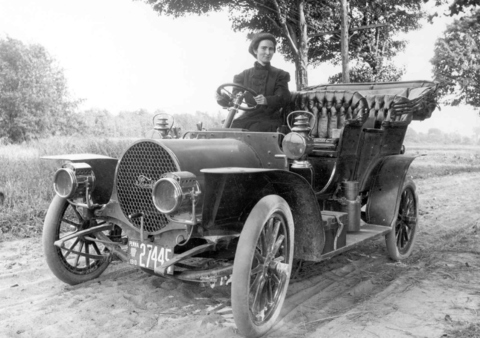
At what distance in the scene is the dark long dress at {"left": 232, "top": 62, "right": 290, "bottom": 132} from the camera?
4926mm

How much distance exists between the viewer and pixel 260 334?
311 cm

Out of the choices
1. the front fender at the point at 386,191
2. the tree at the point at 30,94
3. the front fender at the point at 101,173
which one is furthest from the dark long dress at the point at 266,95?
the tree at the point at 30,94

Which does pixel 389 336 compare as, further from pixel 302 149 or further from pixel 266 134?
pixel 266 134

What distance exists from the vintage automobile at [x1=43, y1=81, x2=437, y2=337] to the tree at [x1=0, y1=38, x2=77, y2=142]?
34981mm

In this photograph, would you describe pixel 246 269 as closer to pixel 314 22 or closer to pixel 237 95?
pixel 237 95

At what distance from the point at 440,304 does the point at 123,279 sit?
8.93 ft

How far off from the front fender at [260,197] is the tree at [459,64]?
20.7 metres

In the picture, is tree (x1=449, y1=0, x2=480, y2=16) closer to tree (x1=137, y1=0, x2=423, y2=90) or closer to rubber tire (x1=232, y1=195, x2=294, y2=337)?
rubber tire (x1=232, y1=195, x2=294, y2=337)

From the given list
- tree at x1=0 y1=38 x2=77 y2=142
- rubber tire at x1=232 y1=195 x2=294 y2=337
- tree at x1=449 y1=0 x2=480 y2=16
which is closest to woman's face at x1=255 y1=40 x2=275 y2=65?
rubber tire at x1=232 y1=195 x2=294 y2=337

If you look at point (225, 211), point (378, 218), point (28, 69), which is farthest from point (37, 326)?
point (28, 69)

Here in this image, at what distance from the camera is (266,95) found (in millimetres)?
5207

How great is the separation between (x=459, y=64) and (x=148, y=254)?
79.7 feet

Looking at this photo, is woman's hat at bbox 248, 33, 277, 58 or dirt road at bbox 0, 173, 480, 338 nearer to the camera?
dirt road at bbox 0, 173, 480, 338

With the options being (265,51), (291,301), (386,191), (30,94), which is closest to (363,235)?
(386,191)
